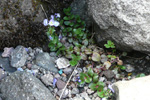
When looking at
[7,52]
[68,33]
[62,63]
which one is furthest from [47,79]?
[68,33]

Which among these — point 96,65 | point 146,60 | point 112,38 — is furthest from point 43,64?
point 146,60

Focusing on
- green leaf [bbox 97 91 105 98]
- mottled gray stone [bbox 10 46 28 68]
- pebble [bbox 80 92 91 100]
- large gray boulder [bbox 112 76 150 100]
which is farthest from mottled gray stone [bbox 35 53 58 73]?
large gray boulder [bbox 112 76 150 100]

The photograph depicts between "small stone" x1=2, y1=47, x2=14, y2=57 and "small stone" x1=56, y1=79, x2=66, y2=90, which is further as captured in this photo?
"small stone" x1=2, y1=47, x2=14, y2=57

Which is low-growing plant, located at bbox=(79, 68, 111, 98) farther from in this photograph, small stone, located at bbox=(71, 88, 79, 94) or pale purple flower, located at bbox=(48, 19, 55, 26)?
pale purple flower, located at bbox=(48, 19, 55, 26)

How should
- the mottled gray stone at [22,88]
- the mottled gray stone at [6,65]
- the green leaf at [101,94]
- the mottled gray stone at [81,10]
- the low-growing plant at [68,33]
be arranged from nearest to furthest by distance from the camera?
the mottled gray stone at [22,88] → the green leaf at [101,94] → the mottled gray stone at [6,65] → the low-growing plant at [68,33] → the mottled gray stone at [81,10]

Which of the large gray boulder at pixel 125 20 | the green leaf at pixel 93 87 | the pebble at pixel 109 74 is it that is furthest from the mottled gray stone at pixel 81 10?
the green leaf at pixel 93 87

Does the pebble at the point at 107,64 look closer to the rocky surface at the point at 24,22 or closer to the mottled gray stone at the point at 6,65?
the rocky surface at the point at 24,22

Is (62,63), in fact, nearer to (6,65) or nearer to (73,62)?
(73,62)
